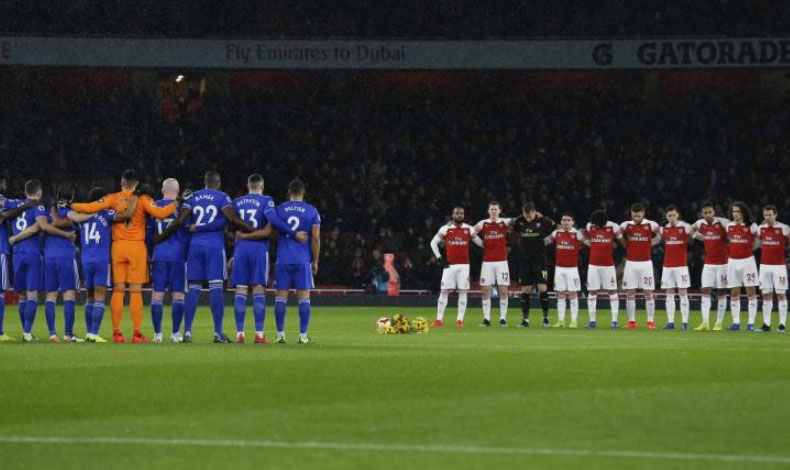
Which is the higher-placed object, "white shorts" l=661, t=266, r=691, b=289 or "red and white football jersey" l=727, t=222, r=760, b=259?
"red and white football jersey" l=727, t=222, r=760, b=259

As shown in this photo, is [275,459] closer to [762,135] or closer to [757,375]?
[757,375]

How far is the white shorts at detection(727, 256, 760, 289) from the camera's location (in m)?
26.4

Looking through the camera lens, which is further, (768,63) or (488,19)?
(488,19)

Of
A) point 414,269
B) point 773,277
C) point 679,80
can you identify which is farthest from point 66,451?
point 679,80

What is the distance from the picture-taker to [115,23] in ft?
159

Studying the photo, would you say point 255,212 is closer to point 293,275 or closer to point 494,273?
point 293,275

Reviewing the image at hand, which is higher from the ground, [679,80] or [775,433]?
[679,80]

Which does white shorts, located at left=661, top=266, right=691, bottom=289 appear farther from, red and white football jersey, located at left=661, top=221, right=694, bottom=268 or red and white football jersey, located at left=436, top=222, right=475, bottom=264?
red and white football jersey, located at left=436, top=222, right=475, bottom=264

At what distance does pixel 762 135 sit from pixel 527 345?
29209mm

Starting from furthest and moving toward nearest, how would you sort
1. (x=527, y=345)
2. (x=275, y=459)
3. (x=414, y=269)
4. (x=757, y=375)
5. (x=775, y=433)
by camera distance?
(x=414, y=269)
(x=527, y=345)
(x=757, y=375)
(x=775, y=433)
(x=275, y=459)

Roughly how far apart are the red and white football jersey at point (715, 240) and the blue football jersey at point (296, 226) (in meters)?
10.2

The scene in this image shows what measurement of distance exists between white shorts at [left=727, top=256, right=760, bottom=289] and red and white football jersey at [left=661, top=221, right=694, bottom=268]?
94cm

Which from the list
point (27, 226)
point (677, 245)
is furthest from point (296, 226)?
point (677, 245)

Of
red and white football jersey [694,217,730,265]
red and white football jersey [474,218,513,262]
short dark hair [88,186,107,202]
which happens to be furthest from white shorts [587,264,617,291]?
short dark hair [88,186,107,202]
